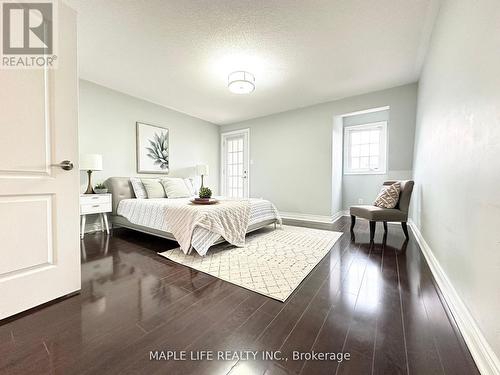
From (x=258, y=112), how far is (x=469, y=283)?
4644 mm

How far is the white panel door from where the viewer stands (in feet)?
4.18

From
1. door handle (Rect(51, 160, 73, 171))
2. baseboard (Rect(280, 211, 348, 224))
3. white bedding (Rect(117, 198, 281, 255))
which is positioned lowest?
baseboard (Rect(280, 211, 348, 224))

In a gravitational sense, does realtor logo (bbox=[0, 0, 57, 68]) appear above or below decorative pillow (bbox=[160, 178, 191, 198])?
above

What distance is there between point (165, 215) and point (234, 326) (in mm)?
1802

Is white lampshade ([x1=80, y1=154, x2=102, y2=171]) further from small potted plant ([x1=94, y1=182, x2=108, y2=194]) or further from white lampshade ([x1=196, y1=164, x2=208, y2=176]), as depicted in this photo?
white lampshade ([x1=196, y1=164, x2=208, y2=176])

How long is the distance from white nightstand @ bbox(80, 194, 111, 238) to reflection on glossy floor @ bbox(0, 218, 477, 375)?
1455mm

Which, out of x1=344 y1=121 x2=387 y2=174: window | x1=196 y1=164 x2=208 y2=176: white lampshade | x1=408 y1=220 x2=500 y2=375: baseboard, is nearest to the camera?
x1=408 y1=220 x2=500 y2=375: baseboard

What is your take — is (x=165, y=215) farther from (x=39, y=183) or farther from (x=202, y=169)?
(x=202, y=169)

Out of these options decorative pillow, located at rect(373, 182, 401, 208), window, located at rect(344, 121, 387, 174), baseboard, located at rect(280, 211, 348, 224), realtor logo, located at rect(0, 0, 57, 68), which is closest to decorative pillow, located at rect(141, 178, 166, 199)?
realtor logo, located at rect(0, 0, 57, 68)

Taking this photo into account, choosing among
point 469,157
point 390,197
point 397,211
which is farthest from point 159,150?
point 469,157

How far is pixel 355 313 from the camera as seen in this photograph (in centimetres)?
135

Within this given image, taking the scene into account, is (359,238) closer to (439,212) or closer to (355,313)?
(439,212)

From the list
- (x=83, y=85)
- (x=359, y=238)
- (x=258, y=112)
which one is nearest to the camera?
(x=359, y=238)

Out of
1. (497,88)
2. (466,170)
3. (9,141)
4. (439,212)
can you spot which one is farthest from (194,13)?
(439,212)
